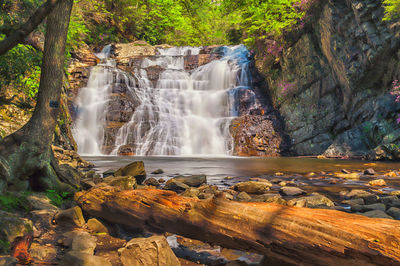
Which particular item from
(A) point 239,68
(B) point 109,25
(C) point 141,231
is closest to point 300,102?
(A) point 239,68

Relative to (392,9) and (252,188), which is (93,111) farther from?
(392,9)

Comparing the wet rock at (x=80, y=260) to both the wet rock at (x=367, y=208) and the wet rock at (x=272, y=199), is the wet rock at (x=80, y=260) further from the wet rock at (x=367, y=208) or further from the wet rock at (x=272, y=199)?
the wet rock at (x=367, y=208)

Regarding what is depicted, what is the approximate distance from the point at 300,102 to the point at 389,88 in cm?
558

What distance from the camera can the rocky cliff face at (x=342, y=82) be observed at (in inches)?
492

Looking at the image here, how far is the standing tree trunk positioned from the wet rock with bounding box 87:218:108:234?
1404mm

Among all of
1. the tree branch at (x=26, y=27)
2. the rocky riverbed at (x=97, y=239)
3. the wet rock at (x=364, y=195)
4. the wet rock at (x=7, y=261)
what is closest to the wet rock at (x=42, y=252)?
the rocky riverbed at (x=97, y=239)

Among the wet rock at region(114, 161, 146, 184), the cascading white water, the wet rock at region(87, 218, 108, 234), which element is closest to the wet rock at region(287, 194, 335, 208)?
the wet rock at region(87, 218, 108, 234)

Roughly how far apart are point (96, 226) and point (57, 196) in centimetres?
127

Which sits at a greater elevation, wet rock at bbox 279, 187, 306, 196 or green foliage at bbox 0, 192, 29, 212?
green foliage at bbox 0, 192, 29, 212

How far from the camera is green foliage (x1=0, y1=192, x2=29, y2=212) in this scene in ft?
9.47

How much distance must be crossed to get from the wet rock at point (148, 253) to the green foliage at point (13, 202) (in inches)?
67.9

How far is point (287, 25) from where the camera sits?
1775 centimetres

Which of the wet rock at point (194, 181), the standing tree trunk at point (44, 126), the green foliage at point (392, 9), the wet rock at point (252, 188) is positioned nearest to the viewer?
the standing tree trunk at point (44, 126)

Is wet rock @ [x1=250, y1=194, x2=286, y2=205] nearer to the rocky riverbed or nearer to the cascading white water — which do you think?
the rocky riverbed
